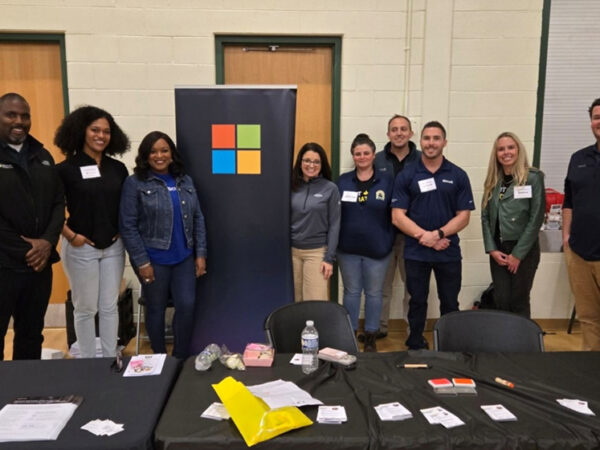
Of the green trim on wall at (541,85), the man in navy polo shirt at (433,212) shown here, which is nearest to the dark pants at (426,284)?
the man in navy polo shirt at (433,212)

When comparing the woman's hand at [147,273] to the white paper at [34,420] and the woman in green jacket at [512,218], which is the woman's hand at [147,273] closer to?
the white paper at [34,420]

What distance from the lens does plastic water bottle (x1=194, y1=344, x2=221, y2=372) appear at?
62.3 inches

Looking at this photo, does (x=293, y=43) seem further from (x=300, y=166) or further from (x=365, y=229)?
(x=365, y=229)

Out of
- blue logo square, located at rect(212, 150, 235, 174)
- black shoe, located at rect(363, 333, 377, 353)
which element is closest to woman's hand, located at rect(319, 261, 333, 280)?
black shoe, located at rect(363, 333, 377, 353)

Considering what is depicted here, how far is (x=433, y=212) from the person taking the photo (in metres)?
2.91

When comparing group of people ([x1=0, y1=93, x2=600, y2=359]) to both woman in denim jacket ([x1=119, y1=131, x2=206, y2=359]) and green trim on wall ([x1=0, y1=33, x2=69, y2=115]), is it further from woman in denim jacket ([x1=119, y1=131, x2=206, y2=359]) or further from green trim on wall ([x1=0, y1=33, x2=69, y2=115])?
green trim on wall ([x1=0, y1=33, x2=69, y2=115])

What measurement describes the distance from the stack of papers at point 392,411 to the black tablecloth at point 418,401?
→ 2 cm

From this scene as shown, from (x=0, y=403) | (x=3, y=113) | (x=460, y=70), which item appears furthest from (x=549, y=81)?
(x=0, y=403)

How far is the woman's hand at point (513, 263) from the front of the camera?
2947 mm

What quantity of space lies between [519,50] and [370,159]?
1640mm

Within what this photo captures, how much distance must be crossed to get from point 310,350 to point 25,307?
158cm

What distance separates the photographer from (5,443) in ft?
3.84

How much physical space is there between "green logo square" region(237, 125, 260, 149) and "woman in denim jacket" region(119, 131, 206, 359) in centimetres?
39

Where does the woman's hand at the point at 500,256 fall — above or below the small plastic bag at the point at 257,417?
above
